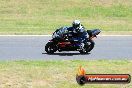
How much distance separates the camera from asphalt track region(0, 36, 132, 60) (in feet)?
66.9

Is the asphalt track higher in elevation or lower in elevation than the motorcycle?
lower

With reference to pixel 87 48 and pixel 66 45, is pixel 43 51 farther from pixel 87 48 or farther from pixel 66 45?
pixel 87 48

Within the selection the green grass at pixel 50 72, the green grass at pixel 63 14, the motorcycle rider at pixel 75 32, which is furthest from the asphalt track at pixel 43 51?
the green grass at pixel 63 14

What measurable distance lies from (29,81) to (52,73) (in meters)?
1.03

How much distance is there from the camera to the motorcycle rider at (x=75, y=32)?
2117 centimetres

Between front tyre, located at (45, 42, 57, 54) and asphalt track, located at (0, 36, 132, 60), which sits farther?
front tyre, located at (45, 42, 57, 54)

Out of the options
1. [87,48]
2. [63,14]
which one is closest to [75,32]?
[87,48]

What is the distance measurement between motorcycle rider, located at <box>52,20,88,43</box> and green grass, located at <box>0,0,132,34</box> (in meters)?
10.6

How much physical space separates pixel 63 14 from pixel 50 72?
966 inches

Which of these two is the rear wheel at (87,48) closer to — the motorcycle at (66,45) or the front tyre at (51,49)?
the motorcycle at (66,45)

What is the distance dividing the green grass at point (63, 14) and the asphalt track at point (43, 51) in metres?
5.17

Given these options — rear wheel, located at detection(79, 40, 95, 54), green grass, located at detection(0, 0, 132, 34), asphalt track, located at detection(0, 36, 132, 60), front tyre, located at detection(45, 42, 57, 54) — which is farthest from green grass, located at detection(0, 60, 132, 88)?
green grass, located at detection(0, 0, 132, 34)

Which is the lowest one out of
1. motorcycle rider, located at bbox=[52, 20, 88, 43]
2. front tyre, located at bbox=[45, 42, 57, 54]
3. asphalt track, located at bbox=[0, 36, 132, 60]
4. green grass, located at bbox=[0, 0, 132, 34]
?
green grass, located at bbox=[0, 0, 132, 34]

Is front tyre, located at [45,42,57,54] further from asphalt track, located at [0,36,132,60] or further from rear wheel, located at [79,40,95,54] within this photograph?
rear wheel, located at [79,40,95,54]
